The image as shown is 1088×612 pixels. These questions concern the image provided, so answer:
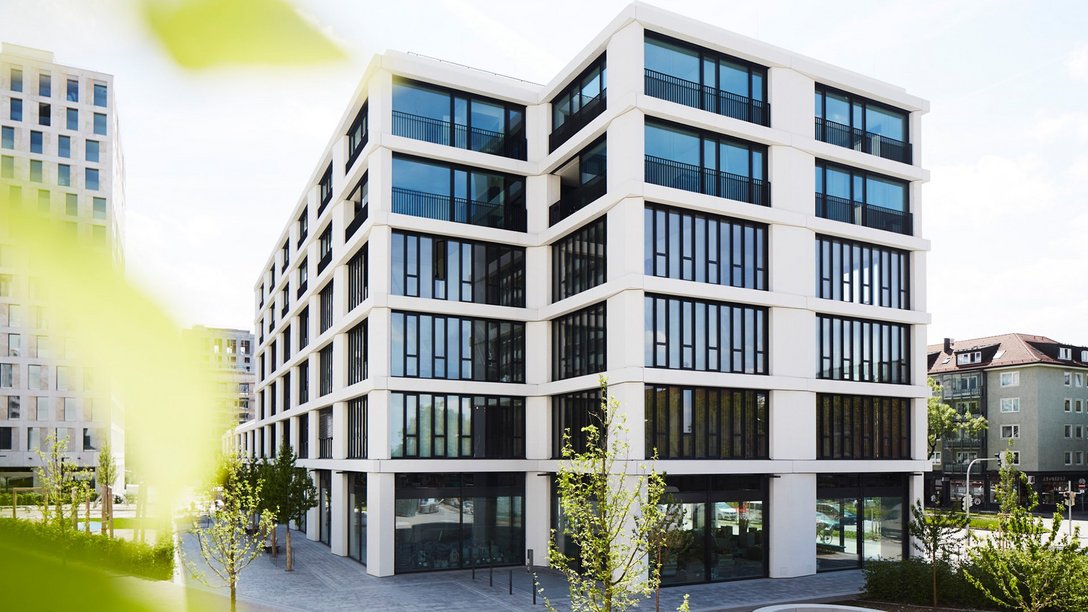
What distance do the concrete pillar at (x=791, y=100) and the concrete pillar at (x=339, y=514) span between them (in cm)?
2446

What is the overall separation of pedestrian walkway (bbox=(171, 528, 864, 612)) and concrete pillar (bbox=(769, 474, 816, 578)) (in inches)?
21.6

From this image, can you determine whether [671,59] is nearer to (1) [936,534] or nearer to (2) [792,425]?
(2) [792,425]

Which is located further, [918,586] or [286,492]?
[286,492]

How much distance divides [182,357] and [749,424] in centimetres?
3219

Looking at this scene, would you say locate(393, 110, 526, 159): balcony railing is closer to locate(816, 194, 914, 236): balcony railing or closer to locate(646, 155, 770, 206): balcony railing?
locate(646, 155, 770, 206): balcony railing

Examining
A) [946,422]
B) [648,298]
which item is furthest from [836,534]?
[946,422]

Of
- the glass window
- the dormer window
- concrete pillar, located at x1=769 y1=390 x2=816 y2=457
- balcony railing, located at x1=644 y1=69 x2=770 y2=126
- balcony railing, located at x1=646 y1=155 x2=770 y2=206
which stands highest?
balcony railing, located at x1=644 y1=69 x2=770 y2=126

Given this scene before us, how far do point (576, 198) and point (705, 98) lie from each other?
643 centimetres

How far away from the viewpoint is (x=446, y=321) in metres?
36.7

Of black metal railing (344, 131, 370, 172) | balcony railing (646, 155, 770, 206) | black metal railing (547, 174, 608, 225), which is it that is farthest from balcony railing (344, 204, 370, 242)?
balcony railing (646, 155, 770, 206)

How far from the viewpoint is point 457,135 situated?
37156 mm

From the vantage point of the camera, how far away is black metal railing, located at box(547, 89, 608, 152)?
34375mm

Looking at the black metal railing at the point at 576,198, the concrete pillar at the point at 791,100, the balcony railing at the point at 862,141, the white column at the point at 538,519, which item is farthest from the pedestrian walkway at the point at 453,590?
the balcony railing at the point at 862,141

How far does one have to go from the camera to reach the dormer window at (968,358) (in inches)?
3302
